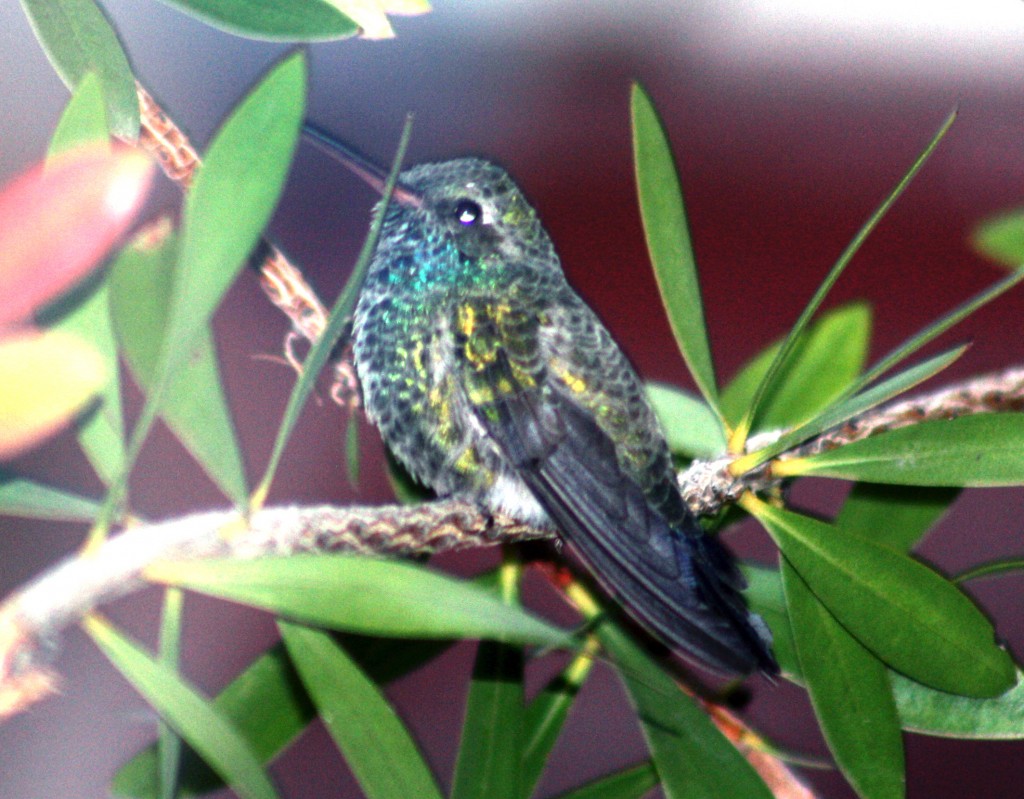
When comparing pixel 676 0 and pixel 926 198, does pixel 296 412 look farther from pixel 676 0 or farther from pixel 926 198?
pixel 926 198

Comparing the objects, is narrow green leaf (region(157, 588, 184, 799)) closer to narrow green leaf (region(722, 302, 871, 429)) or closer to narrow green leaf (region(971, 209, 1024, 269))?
narrow green leaf (region(722, 302, 871, 429))

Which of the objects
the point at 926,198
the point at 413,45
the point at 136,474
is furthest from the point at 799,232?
the point at 136,474

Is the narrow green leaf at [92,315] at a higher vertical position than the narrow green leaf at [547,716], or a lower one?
higher

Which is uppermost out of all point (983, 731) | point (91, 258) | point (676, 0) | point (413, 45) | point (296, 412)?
point (413, 45)

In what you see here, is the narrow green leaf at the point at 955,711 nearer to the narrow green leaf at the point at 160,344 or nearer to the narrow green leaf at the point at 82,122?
the narrow green leaf at the point at 160,344

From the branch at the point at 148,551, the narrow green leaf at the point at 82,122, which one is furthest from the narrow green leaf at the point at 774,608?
the narrow green leaf at the point at 82,122

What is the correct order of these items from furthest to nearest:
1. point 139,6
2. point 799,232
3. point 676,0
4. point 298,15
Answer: point 799,232
point 676,0
point 139,6
point 298,15

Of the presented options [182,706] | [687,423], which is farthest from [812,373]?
[182,706]
